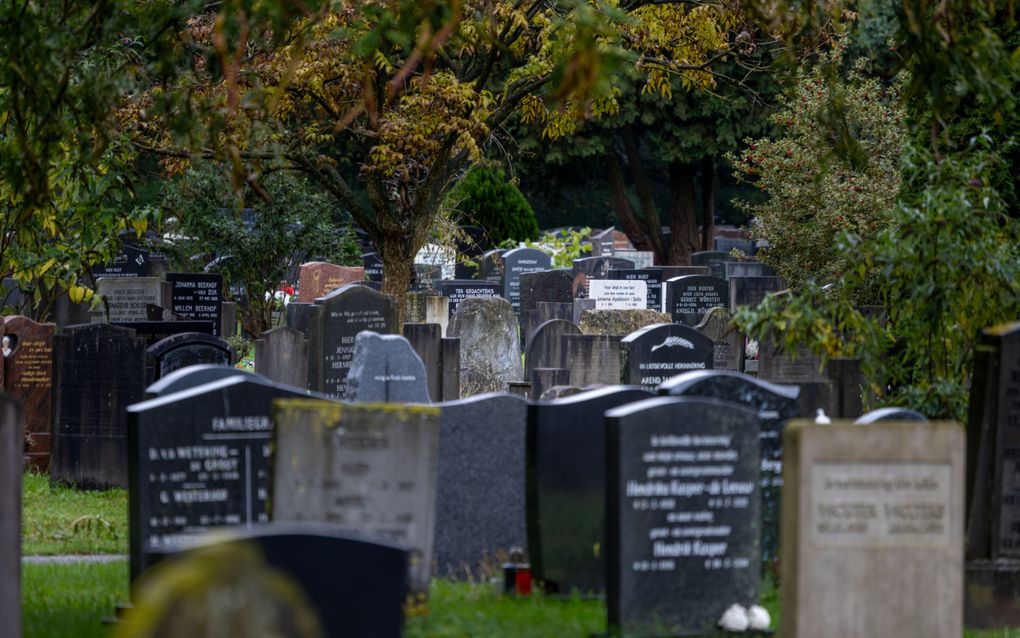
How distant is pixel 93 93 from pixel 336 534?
4.48m

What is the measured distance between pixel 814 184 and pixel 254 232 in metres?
9.23

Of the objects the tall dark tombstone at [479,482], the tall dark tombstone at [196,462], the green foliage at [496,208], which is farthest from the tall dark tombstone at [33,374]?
the green foliage at [496,208]

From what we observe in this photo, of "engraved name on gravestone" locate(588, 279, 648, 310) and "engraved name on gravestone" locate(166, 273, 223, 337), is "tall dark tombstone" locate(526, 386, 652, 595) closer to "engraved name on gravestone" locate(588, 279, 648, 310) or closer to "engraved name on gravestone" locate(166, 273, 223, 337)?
"engraved name on gravestone" locate(166, 273, 223, 337)

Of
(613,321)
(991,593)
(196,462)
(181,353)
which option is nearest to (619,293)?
(613,321)

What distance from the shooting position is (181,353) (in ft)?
47.0

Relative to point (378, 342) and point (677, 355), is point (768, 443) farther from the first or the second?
point (677, 355)

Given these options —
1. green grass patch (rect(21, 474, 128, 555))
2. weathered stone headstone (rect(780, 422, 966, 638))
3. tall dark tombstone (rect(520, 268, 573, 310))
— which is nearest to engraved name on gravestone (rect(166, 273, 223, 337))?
tall dark tombstone (rect(520, 268, 573, 310))

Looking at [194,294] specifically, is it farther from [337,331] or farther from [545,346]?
[337,331]

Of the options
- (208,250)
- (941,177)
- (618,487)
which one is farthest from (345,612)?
(208,250)

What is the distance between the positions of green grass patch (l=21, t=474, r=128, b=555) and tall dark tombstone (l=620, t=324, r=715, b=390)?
485 centimetres

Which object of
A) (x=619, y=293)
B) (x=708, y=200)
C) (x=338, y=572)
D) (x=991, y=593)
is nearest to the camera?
(x=338, y=572)

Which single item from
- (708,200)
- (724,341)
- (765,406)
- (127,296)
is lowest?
(765,406)

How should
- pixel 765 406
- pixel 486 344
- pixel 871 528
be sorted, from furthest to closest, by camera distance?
1. pixel 486 344
2. pixel 765 406
3. pixel 871 528

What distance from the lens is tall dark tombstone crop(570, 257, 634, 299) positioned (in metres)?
27.0
